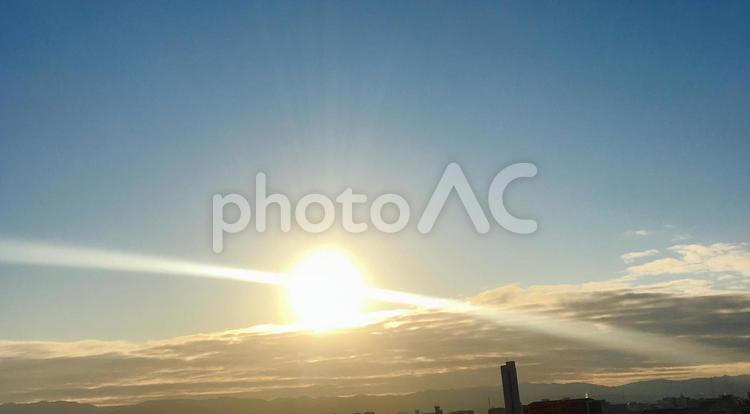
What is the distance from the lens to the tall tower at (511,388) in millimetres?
19375

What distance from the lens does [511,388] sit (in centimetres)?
1973

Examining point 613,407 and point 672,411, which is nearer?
point 672,411

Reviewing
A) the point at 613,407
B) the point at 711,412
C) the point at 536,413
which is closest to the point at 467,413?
the point at 613,407

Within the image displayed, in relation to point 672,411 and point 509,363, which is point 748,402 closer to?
point 672,411

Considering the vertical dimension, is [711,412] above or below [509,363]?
→ below

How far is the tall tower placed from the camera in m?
19.4

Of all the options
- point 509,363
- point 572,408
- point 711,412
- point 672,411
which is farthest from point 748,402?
point 509,363

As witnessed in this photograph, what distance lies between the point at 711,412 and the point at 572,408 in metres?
43.9

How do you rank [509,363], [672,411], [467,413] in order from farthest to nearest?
1. [467,413]
2. [672,411]
3. [509,363]

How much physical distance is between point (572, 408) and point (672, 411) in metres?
35.9

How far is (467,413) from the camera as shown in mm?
108062

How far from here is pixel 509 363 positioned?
20.0 meters

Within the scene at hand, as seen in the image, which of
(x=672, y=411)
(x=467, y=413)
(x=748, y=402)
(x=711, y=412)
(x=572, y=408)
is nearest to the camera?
(x=572, y=408)

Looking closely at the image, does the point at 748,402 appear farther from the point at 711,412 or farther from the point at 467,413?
the point at 467,413
